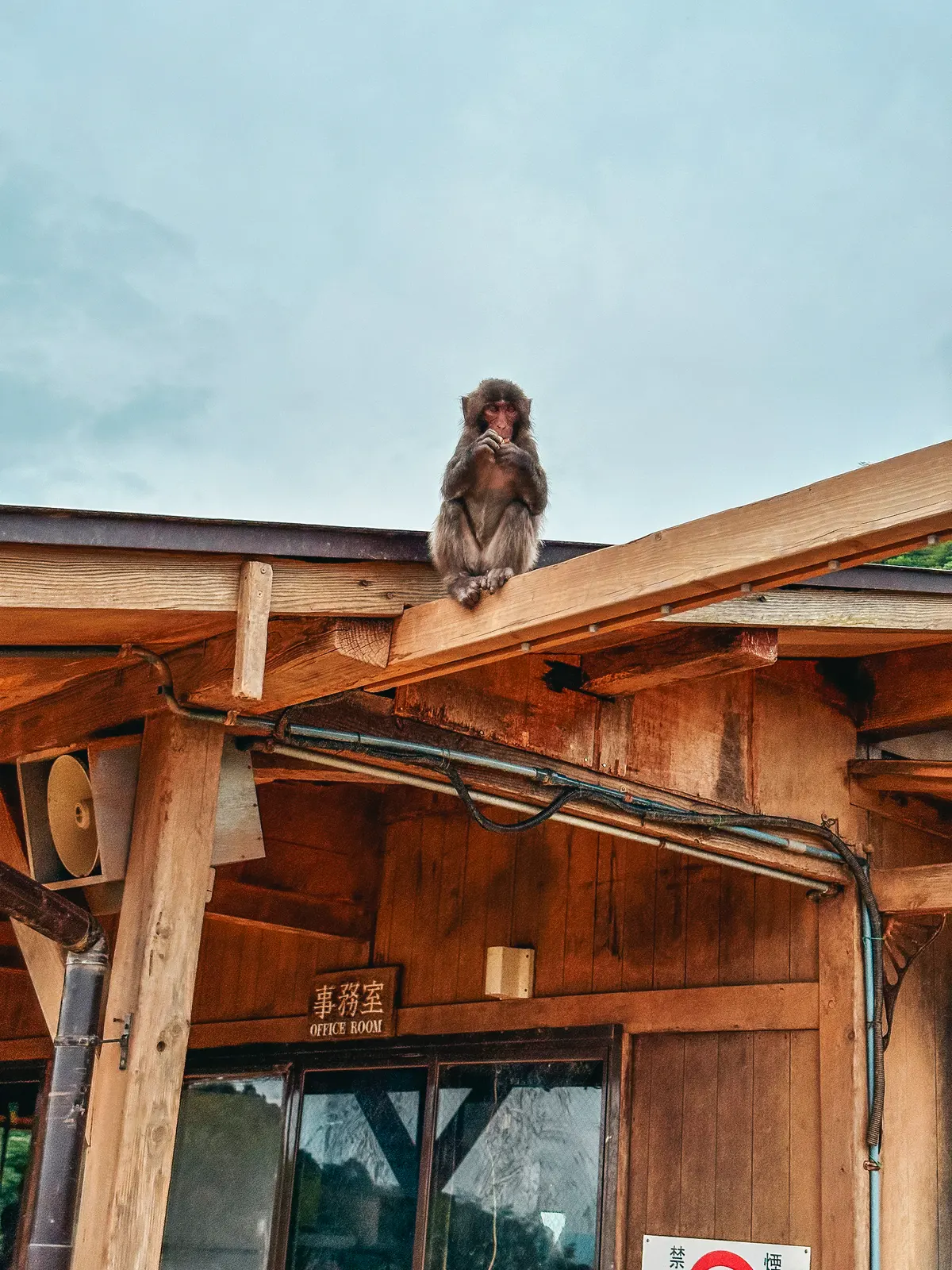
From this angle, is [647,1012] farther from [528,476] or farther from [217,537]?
[217,537]

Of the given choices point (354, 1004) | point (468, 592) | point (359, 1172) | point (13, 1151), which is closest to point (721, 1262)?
point (359, 1172)

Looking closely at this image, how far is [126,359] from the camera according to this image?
9075cm

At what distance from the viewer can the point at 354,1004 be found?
7.05 metres

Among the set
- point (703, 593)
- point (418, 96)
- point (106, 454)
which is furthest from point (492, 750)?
point (106, 454)

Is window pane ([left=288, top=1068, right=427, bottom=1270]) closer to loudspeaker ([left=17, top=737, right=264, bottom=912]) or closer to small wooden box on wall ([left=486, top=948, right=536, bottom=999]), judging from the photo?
small wooden box on wall ([left=486, top=948, right=536, bottom=999])

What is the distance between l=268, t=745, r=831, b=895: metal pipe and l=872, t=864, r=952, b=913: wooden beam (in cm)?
22

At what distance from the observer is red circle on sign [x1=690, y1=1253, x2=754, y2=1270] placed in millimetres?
→ 5482

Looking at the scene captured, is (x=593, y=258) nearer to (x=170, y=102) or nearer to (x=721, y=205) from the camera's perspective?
(x=721, y=205)

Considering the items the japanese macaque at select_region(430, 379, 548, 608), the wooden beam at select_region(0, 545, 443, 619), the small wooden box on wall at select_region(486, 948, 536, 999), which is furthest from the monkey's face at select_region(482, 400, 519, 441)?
the small wooden box on wall at select_region(486, 948, 536, 999)

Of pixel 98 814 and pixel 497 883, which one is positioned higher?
pixel 497 883

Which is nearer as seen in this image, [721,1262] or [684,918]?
[721,1262]

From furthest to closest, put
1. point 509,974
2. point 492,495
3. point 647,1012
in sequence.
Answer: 1. point 509,974
2. point 647,1012
3. point 492,495

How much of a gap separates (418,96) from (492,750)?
183 ft

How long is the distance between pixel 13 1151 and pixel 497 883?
371cm
